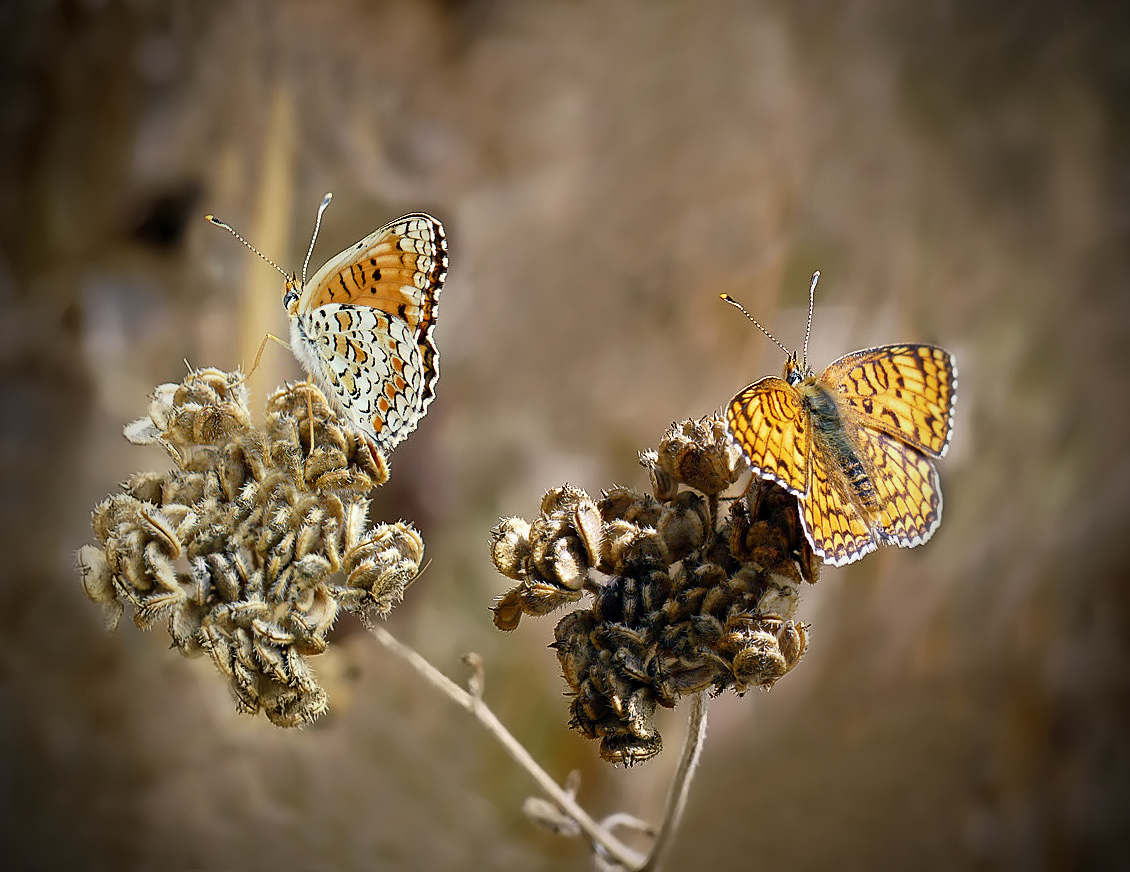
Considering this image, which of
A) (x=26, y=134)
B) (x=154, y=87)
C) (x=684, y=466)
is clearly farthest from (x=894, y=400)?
(x=26, y=134)

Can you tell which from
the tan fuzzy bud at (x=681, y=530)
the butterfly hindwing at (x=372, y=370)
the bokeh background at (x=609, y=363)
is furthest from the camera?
the bokeh background at (x=609, y=363)

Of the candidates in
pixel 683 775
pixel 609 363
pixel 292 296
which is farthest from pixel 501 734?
pixel 609 363

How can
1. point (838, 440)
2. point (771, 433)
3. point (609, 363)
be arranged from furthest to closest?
point (609, 363) < point (838, 440) < point (771, 433)

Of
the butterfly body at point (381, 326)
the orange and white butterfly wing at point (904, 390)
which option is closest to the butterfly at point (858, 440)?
the orange and white butterfly wing at point (904, 390)

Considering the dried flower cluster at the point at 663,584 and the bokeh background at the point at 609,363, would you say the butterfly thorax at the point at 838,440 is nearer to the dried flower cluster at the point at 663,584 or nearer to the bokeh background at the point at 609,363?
the dried flower cluster at the point at 663,584

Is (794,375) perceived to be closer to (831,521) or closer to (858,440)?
(858,440)

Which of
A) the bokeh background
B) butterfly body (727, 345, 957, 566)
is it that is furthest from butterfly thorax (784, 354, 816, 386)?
the bokeh background

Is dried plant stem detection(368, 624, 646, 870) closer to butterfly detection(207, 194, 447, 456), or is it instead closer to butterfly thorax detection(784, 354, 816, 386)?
butterfly detection(207, 194, 447, 456)
